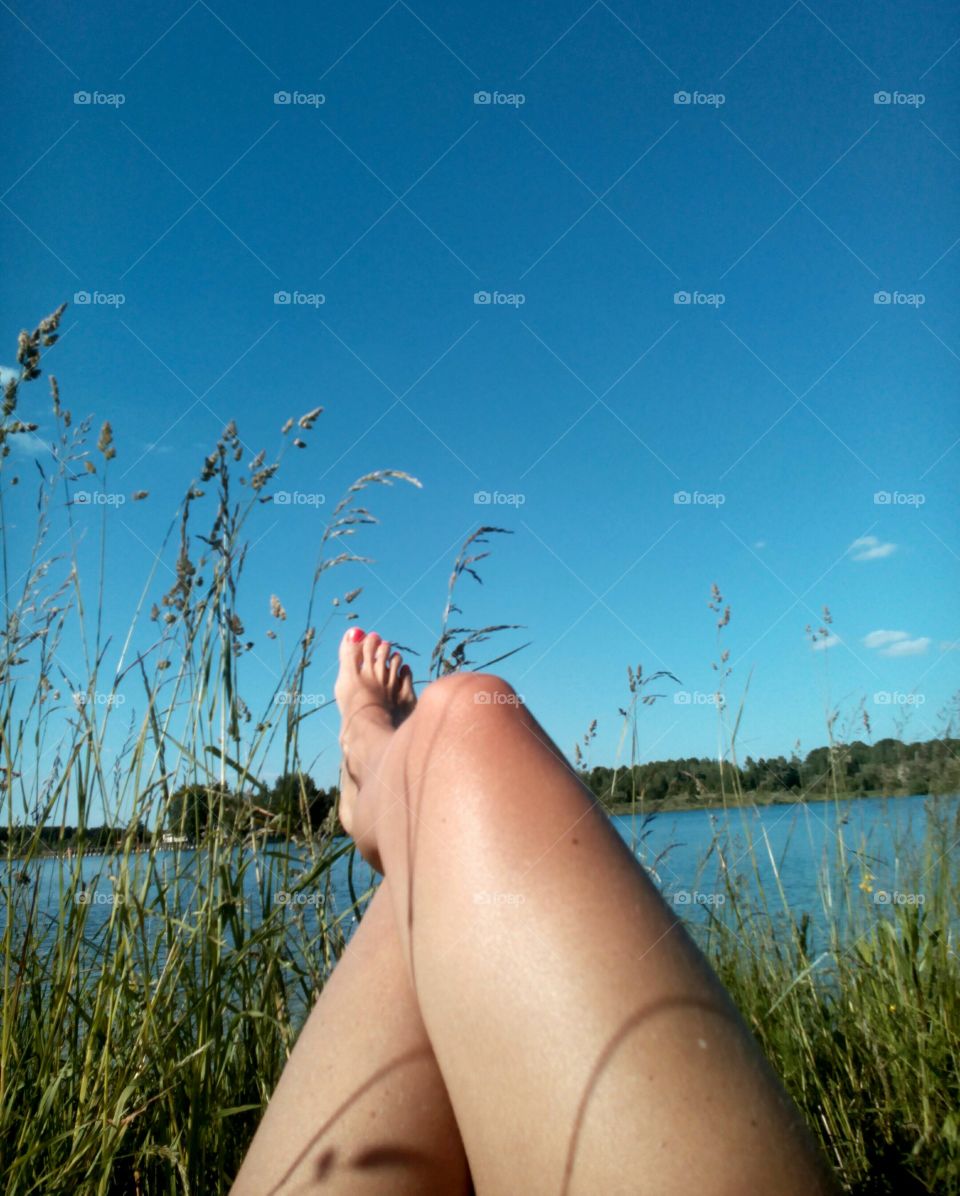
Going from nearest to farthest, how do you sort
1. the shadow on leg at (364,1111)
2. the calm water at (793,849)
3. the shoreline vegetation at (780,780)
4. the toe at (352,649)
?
the shadow on leg at (364,1111) → the calm water at (793,849) → the shoreline vegetation at (780,780) → the toe at (352,649)

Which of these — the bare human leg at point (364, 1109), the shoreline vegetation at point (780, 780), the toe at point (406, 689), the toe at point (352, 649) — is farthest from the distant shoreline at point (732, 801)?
the bare human leg at point (364, 1109)

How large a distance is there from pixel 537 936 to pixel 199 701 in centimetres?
96

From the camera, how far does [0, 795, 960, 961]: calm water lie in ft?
7.22

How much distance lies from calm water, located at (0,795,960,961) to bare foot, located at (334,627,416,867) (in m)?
0.46

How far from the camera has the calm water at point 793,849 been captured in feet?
7.22

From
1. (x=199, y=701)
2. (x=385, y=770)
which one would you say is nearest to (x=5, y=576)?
(x=199, y=701)

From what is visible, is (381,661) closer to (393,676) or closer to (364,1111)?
(393,676)

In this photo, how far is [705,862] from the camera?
7.61ft

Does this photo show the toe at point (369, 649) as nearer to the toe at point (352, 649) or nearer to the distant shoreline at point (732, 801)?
the toe at point (352, 649)

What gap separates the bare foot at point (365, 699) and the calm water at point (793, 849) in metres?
0.46

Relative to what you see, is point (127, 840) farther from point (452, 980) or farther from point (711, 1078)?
point (711, 1078)

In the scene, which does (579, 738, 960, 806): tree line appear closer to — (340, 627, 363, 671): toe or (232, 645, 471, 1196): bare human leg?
(340, 627, 363, 671): toe

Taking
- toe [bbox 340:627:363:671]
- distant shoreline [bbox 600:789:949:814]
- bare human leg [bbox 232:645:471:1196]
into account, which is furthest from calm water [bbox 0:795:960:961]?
bare human leg [bbox 232:645:471:1196]

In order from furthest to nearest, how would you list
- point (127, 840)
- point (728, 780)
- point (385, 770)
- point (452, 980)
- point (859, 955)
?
point (728, 780) → point (859, 955) → point (127, 840) → point (385, 770) → point (452, 980)
